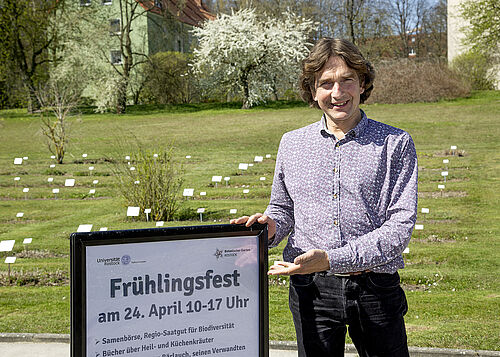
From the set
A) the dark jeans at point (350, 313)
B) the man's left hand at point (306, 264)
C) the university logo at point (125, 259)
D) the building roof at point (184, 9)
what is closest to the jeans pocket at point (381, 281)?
the dark jeans at point (350, 313)

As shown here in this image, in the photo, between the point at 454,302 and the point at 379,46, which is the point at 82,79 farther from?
the point at 454,302

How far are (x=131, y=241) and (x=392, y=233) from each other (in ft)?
3.01

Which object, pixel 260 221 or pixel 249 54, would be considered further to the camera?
pixel 249 54

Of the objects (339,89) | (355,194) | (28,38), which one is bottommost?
(355,194)

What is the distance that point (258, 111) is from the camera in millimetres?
27344

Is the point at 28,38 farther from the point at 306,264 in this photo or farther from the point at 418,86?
the point at 306,264

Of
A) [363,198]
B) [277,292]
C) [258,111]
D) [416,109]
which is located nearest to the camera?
[363,198]

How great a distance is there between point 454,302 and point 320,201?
3.77 m

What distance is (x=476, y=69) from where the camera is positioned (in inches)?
1222

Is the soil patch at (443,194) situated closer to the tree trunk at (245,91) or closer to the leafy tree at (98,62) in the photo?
the tree trunk at (245,91)

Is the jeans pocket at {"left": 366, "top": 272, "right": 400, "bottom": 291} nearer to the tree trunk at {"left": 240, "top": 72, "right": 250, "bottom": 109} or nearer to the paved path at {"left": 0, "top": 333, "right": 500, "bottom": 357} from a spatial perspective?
the paved path at {"left": 0, "top": 333, "right": 500, "bottom": 357}

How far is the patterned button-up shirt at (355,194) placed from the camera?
7.21ft

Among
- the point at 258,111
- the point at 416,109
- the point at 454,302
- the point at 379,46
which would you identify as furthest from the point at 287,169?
the point at 379,46

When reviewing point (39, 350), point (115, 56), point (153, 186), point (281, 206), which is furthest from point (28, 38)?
point (281, 206)
